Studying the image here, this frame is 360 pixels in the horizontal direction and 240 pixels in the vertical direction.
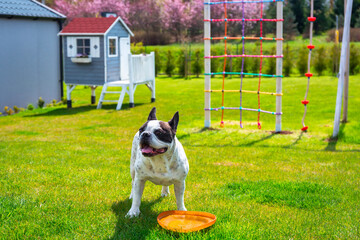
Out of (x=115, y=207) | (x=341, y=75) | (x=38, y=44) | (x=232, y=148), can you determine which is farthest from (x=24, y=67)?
(x=115, y=207)

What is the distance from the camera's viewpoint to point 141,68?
15.9 meters

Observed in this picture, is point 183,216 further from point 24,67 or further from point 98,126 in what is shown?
point 24,67

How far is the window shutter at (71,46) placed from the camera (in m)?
15.6

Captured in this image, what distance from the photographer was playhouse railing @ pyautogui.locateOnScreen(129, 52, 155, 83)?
15.1 m

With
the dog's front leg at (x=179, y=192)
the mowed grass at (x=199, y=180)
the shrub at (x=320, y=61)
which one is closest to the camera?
the mowed grass at (x=199, y=180)

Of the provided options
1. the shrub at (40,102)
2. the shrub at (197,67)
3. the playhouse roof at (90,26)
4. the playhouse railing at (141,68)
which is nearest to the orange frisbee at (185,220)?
the playhouse railing at (141,68)

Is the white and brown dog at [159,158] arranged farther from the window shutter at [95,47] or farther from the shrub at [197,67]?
the shrub at [197,67]

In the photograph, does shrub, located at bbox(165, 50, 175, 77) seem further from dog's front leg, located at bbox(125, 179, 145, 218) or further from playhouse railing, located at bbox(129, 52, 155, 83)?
dog's front leg, located at bbox(125, 179, 145, 218)

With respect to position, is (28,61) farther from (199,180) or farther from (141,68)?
(199,180)

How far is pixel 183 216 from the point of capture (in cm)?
439

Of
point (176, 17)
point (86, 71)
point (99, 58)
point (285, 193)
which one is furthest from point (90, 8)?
point (285, 193)

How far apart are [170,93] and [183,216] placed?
48.3 feet

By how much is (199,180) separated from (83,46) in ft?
33.9

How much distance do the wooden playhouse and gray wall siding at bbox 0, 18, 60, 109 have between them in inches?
56.4
